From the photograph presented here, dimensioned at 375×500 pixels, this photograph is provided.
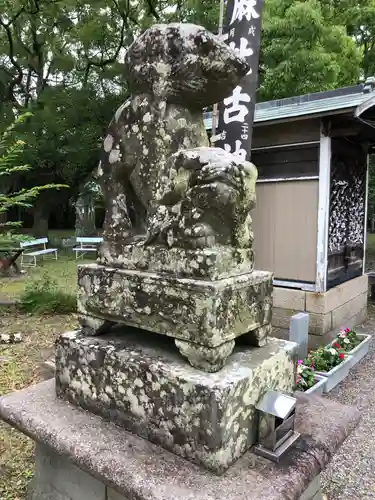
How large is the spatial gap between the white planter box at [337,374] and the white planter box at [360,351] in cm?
20

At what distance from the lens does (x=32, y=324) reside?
240 inches

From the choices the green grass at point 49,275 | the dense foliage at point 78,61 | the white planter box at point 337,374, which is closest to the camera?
the white planter box at point 337,374

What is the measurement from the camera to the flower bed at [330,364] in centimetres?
439

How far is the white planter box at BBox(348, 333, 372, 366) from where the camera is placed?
5022 mm

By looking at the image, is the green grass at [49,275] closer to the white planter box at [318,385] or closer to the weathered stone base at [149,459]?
the white planter box at [318,385]

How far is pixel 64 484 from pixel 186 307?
1150mm

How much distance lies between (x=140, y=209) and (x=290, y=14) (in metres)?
8.62

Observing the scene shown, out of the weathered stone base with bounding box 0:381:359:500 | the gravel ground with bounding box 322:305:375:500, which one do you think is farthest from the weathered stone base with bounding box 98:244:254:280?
the gravel ground with bounding box 322:305:375:500

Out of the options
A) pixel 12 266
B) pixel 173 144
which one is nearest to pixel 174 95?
pixel 173 144

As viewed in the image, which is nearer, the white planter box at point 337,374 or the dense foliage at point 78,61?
the white planter box at point 337,374

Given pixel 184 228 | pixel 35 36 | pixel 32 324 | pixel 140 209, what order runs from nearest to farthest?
pixel 184 228, pixel 140 209, pixel 32 324, pixel 35 36

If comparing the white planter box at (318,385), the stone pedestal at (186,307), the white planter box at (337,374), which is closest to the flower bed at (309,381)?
the white planter box at (318,385)

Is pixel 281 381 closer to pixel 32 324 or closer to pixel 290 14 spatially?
pixel 32 324

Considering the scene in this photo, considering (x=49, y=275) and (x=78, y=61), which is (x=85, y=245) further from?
(x=78, y=61)
